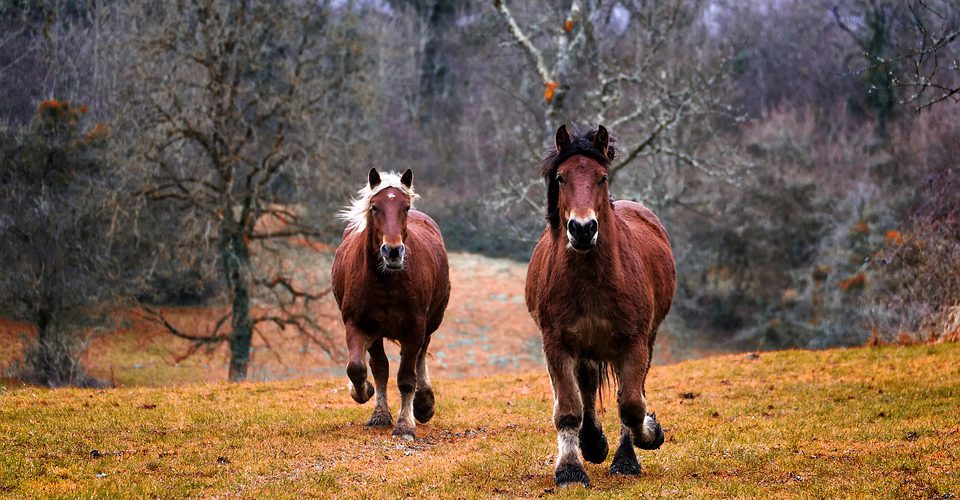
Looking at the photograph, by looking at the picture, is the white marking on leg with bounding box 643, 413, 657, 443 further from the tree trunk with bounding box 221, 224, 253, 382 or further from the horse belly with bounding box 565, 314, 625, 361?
the tree trunk with bounding box 221, 224, 253, 382

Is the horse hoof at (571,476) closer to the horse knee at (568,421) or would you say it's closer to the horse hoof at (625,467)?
the horse knee at (568,421)

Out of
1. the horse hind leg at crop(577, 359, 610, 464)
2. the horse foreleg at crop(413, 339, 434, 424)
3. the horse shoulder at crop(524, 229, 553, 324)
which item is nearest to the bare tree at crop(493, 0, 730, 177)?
the horse foreleg at crop(413, 339, 434, 424)

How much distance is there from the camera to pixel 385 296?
10383 mm

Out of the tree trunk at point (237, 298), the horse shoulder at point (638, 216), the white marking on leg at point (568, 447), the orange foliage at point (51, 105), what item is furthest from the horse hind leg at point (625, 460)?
the orange foliage at point (51, 105)

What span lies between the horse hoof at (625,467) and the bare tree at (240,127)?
16.6 metres

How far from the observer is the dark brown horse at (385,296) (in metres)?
10.2

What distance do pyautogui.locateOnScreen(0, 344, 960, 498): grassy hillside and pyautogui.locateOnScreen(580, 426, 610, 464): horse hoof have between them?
199 millimetres

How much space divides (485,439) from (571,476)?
3.18m

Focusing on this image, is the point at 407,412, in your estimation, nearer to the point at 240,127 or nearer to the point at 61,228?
the point at 61,228

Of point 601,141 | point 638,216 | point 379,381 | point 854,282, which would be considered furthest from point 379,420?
point 854,282

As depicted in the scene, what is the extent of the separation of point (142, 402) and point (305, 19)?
14450 millimetres

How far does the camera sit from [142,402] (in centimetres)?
1238

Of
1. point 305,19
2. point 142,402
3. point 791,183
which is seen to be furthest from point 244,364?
point 791,183

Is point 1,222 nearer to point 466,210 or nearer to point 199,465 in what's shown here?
point 199,465
